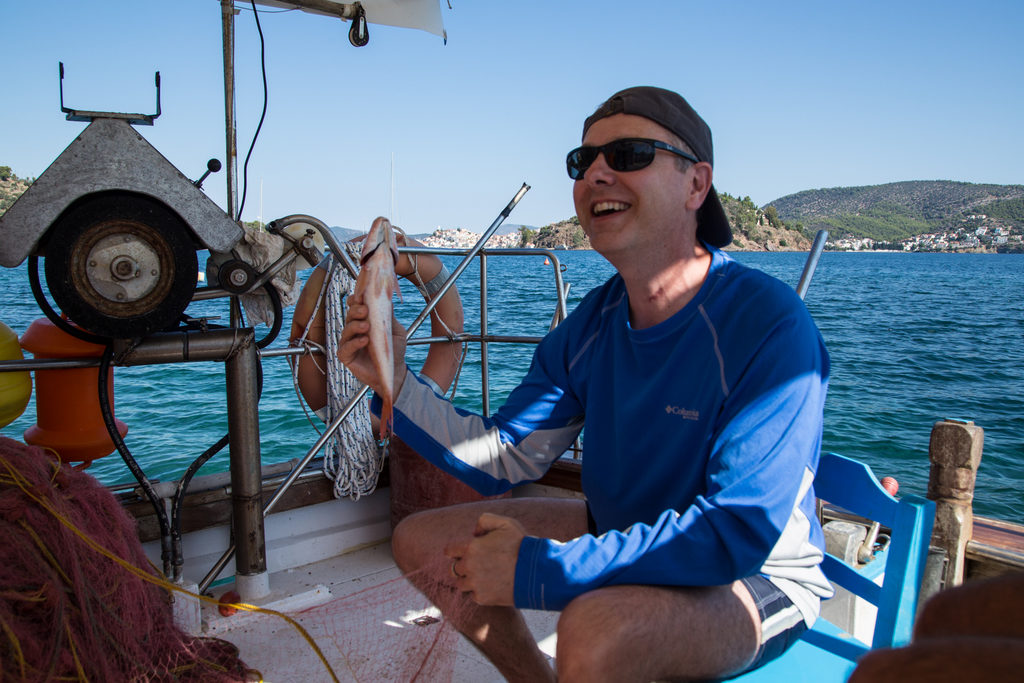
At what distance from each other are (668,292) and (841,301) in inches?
1616

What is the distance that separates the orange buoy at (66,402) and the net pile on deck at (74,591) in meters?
0.63

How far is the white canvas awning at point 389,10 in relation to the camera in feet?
9.68

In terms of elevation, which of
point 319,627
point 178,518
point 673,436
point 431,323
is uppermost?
point 431,323

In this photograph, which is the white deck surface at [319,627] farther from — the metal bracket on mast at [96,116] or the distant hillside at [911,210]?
the distant hillside at [911,210]

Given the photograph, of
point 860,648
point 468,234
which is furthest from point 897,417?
point 860,648

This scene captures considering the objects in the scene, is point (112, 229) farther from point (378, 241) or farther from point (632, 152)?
point (632, 152)

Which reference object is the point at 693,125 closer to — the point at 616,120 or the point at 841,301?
the point at 616,120

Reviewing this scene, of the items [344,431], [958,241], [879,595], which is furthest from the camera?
[958,241]

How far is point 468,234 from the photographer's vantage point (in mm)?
5012

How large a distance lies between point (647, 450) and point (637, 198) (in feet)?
2.10

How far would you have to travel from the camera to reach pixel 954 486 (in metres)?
2.97

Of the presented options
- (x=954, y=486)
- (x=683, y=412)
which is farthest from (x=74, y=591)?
(x=954, y=486)

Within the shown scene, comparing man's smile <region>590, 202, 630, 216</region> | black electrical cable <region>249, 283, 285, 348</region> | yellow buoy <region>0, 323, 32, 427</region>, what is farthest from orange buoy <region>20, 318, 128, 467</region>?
man's smile <region>590, 202, 630, 216</region>

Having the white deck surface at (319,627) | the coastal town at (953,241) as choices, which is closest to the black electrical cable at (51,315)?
the white deck surface at (319,627)
